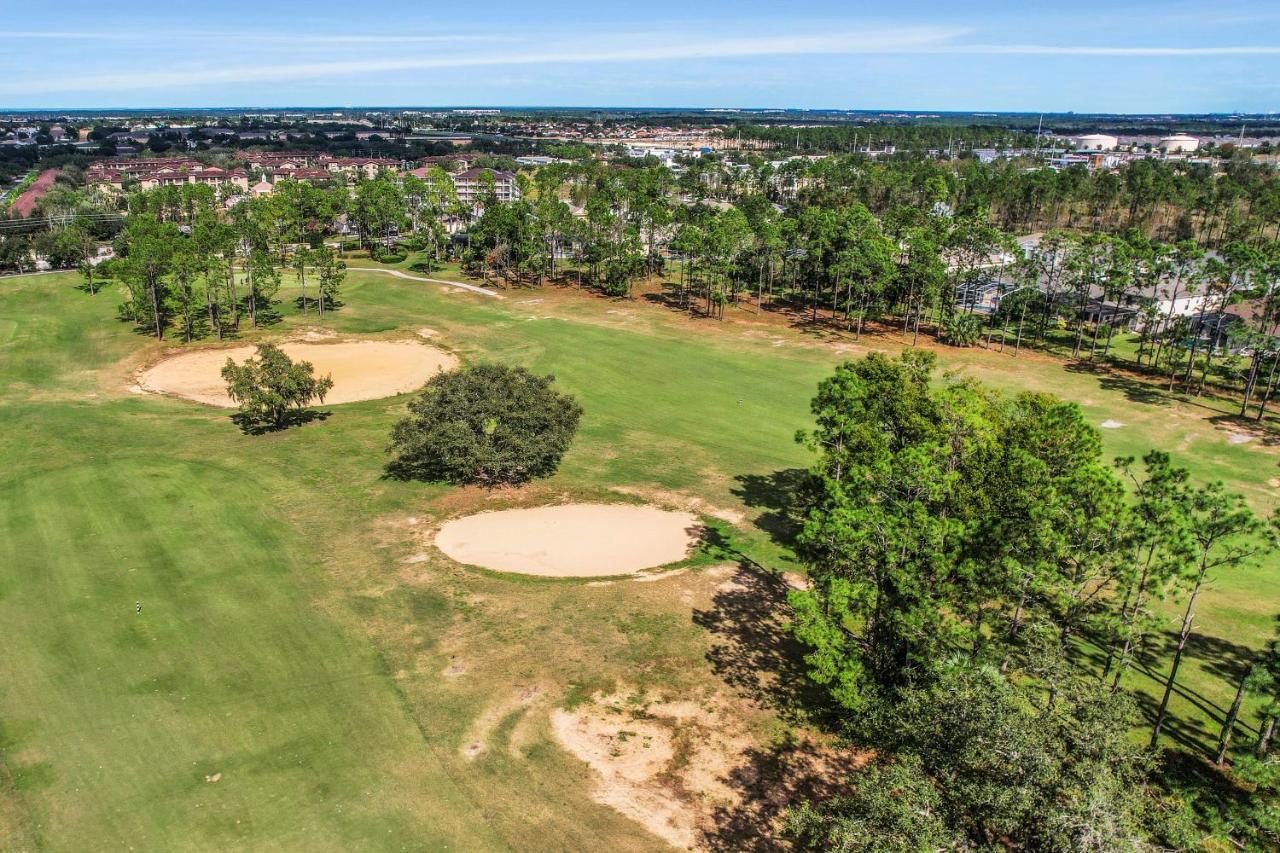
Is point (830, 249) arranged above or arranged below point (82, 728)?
above

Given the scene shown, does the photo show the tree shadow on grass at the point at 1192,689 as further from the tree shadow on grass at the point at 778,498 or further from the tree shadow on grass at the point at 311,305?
the tree shadow on grass at the point at 311,305

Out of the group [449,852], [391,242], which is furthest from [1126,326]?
[391,242]

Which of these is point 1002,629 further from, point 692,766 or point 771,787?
point 692,766

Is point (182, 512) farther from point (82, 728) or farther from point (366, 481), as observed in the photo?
point (82, 728)

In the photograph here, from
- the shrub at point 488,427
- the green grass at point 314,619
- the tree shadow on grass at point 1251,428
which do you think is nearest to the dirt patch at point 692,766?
the green grass at point 314,619

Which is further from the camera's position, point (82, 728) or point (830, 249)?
point (830, 249)

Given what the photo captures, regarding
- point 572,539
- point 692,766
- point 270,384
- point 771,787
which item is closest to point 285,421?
point 270,384

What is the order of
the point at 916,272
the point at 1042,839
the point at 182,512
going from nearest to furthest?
the point at 1042,839 → the point at 182,512 → the point at 916,272
